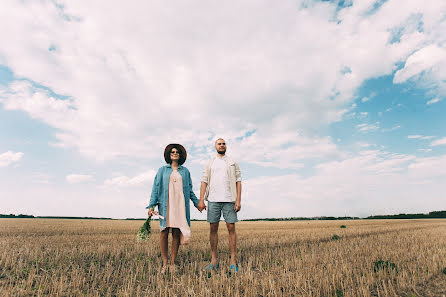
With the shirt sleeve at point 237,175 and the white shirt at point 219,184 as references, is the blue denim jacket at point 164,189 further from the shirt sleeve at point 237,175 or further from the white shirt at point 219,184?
the shirt sleeve at point 237,175

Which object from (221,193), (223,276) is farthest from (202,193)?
(223,276)

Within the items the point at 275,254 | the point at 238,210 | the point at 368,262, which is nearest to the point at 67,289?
the point at 238,210

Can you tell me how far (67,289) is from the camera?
4867mm

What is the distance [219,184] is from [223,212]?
26.0 inches

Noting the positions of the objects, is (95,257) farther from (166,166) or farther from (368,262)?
(368,262)

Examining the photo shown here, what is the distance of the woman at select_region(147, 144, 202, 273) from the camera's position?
19.0 ft

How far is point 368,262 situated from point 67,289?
272 inches

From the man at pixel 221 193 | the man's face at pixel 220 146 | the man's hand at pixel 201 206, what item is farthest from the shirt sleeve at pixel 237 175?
the man's hand at pixel 201 206

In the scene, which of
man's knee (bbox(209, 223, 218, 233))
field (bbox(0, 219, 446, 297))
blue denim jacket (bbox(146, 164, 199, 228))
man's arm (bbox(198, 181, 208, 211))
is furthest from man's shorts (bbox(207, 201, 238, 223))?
field (bbox(0, 219, 446, 297))

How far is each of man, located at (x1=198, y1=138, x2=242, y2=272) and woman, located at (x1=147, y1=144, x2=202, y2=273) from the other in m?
0.42

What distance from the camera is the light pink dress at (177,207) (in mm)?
5781

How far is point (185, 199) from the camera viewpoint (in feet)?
19.5

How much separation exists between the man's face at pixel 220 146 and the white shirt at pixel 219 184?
0.73 ft

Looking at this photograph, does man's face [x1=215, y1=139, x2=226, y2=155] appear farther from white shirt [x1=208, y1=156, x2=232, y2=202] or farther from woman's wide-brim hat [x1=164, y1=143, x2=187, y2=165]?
woman's wide-brim hat [x1=164, y1=143, x2=187, y2=165]
